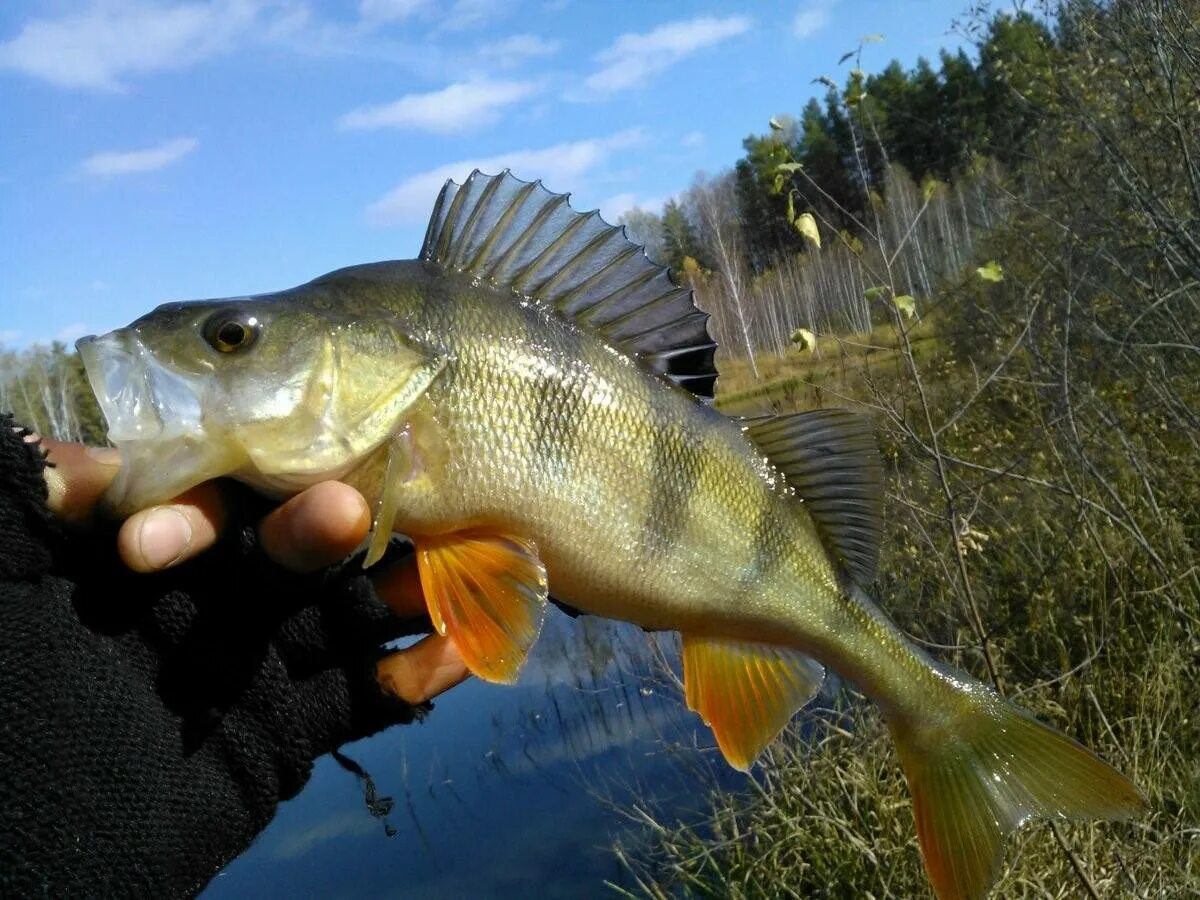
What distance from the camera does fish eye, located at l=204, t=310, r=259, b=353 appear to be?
6.15ft

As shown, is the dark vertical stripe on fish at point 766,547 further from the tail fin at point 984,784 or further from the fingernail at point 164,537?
the fingernail at point 164,537

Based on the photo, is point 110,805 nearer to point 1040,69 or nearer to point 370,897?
point 370,897

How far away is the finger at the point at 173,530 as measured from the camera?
5.57 feet

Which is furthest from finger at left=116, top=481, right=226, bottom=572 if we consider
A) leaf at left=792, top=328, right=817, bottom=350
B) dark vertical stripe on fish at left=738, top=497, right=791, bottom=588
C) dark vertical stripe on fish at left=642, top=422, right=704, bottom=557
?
leaf at left=792, top=328, right=817, bottom=350

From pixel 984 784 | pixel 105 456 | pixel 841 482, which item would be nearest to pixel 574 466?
pixel 841 482

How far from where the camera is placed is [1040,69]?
896 centimetres

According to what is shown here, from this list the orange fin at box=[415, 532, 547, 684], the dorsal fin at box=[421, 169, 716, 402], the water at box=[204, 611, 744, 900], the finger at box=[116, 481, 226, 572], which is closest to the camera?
the finger at box=[116, 481, 226, 572]

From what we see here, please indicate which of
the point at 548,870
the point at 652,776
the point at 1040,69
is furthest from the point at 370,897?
the point at 1040,69

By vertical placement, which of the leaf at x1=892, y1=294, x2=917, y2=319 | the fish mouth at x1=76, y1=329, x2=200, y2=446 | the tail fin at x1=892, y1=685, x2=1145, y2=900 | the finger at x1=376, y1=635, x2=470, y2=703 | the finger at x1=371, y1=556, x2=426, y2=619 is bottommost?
the tail fin at x1=892, y1=685, x2=1145, y2=900

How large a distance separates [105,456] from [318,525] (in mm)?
600

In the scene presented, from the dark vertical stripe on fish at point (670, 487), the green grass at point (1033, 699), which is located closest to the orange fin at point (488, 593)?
the dark vertical stripe on fish at point (670, 487)

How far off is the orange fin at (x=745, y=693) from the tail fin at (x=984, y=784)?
37 centimetres

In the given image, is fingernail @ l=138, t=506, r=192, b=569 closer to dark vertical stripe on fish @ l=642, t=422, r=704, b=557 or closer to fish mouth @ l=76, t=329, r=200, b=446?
fish mouth @ l=76, t=329, r=200, b=446

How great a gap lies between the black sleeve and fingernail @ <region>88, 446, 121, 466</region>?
0.17 m
